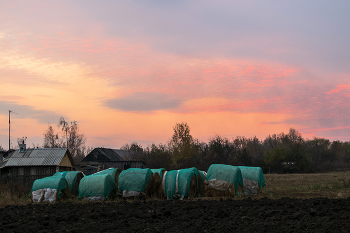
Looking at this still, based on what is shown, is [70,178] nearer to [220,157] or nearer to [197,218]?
[197,218]

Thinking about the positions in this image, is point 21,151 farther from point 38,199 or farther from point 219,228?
point 219,228

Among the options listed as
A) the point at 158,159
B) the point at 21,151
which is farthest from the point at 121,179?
the point at 158,159

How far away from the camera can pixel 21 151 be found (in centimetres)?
3497

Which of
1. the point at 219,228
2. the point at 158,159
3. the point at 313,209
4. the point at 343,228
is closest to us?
the point at 343,228

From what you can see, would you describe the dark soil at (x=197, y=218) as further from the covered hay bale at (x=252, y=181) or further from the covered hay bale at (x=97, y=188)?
the covered hay bale at (x=252, y=181)

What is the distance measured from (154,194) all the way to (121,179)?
166cm

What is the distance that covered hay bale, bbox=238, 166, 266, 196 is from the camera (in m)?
17.6

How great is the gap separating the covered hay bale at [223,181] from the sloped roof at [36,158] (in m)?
20.3

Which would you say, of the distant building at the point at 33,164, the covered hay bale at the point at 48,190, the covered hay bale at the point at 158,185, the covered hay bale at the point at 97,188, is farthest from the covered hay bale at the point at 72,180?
the distant building at the point at 33,164

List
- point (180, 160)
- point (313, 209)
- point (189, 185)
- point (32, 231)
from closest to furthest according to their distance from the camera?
point (32, 231) < point (313, 209) < point (189, 185) < point (180, 160)

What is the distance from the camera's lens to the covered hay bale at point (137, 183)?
53.2ft

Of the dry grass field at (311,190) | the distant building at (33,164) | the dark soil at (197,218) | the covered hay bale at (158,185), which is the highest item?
the distant building at (33,164)

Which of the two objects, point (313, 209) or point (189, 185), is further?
point (189, 185)

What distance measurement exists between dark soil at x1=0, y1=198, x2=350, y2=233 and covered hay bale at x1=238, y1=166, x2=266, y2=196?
5.41m
